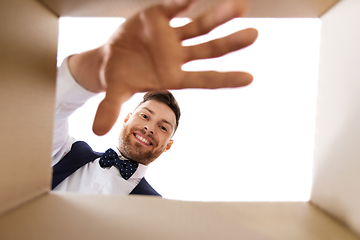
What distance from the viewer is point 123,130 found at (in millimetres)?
521

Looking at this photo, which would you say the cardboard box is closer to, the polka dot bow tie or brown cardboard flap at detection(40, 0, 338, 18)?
brown cardboard flap at detection(40, 0, 338, 18)

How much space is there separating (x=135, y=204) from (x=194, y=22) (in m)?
0.24

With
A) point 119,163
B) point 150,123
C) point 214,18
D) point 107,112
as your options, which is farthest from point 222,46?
point 119,163

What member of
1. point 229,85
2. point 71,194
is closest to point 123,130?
point 71,194

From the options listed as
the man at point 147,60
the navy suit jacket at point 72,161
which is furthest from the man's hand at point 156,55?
the navy suit jacket at point 72,161

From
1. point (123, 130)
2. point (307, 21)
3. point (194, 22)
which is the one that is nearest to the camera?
point (194, 22)

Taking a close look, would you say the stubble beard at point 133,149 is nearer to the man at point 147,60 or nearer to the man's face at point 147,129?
the man's face at point 147,129

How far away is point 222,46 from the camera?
29cm

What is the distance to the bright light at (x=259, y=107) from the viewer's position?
1.28ft

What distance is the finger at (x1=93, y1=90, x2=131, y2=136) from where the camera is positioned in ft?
0.93

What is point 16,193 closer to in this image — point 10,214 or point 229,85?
point 10,214

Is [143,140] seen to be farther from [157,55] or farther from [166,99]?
[157,55]

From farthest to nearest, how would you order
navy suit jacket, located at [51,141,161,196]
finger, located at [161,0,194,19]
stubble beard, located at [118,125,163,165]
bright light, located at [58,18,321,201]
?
navy suit jacket, located at [51,141,161,196], stubble beard, located at [118,125,163,165], bright light, located at [58,18,321,201], finger, located at [161,0,194,19]

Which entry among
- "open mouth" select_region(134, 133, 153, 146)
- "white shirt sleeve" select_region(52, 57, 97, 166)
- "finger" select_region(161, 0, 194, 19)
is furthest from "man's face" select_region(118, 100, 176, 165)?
"finger" select_region(161, 0, 194, 19)
